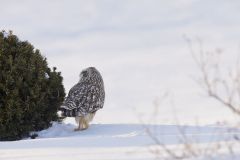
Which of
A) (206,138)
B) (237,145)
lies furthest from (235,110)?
(206,138)

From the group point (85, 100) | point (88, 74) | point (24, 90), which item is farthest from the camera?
point (88, 74)

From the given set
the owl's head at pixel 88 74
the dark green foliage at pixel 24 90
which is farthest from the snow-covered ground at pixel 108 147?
the owl's head at pixel 88 74

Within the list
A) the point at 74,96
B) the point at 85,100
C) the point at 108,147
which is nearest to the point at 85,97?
the point at 85,100

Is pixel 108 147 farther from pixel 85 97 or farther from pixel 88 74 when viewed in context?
pixel 88 74

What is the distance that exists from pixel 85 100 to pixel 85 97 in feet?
0.29

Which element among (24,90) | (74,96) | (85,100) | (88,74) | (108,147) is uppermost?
(88,74)

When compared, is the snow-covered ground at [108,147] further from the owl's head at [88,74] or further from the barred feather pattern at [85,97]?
the owl's head at [88,74]

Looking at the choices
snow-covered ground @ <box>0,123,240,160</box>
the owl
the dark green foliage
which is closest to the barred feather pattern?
the owl

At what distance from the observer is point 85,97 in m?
14.3

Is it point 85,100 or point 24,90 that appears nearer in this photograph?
point 85,100

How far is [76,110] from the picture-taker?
1424cm

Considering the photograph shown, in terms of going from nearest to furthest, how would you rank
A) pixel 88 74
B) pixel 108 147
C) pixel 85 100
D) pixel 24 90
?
pixel 108 147, pixel 85 100, pixel 24 90, pixel 88 74

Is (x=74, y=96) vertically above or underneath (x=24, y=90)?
underneath

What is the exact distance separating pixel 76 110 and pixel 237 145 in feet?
22.6
